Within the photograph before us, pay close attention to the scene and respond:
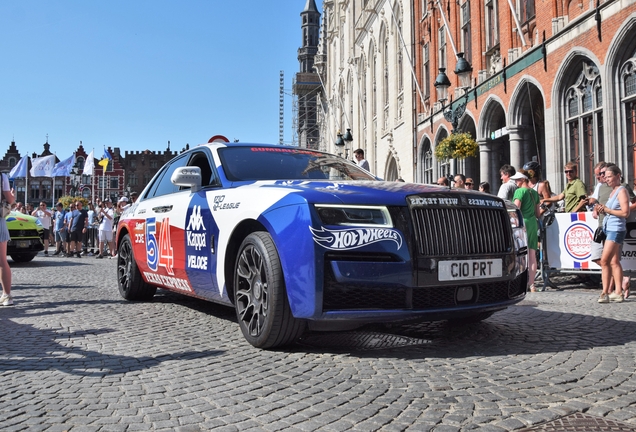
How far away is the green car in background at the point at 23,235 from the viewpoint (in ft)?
46.4

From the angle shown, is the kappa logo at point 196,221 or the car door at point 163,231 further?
the car door at point 163,231

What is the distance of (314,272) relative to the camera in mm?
3660

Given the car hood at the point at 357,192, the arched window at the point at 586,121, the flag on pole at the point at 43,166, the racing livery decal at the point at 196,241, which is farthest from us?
the flag on pole at the point at 43,166

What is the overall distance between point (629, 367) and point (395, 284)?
4.82 ft

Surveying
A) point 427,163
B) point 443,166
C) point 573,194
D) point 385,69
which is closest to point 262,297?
point 573,194

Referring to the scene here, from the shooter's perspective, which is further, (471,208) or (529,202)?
(529,202)

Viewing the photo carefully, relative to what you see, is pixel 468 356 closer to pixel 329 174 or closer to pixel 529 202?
pixel 329 174

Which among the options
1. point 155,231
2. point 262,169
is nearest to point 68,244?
point 155,231

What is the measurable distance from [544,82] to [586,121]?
79.0 inches

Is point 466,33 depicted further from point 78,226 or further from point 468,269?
point 468,269

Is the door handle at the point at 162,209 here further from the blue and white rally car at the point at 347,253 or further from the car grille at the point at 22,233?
the car grille at the point at 22,233

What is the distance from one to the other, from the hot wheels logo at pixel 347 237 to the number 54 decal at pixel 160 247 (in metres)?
2.40

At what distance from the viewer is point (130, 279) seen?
6875 mm

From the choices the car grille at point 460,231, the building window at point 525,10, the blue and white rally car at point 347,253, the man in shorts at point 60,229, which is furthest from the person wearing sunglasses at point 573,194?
the man in shorts at point 60,229
